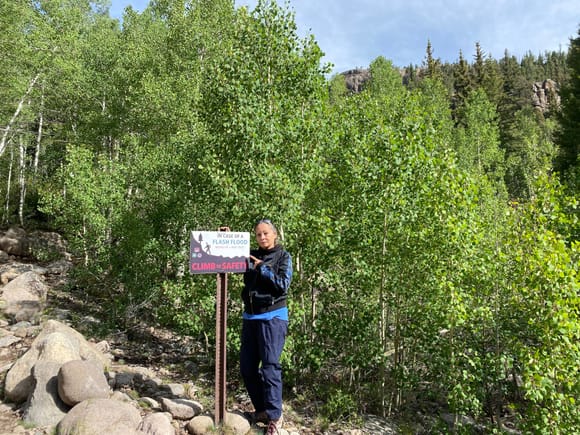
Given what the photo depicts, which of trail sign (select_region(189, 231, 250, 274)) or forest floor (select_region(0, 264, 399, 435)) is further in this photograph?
forest floor (select_region(0, 264, 399, 435))

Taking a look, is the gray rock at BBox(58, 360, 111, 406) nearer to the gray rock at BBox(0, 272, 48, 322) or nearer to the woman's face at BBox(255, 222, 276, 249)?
the woman's face at BBox(255, 222, 276, 249)

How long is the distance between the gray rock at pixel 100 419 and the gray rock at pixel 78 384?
18 centimetres

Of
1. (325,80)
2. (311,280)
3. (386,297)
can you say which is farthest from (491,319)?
(325,80)

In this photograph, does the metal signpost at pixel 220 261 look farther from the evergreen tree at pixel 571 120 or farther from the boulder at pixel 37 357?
the evergreen tree at pixel 571 120

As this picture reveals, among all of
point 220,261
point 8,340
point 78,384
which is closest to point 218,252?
point 220,261

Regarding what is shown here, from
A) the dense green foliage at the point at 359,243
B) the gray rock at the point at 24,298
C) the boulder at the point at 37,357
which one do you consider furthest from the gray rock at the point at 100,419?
the gray rock at the point at 24,298

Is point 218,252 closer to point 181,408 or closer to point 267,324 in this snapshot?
point 267,324

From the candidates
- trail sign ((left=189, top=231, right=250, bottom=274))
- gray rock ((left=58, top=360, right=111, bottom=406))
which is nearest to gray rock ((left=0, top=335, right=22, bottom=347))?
gray rock ((left=58, top=360, right=111, bottom=406))

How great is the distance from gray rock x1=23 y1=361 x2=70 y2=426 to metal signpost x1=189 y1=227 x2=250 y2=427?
1759 mm

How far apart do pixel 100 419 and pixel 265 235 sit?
2.50 metres

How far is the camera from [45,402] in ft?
14.1

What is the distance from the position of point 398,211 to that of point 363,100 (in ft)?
12.0

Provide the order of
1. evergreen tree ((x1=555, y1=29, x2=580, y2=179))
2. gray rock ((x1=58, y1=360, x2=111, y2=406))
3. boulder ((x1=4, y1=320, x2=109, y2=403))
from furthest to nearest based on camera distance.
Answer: evergreen tree ((x1=555, y1=29, x2=580, y2=179)), boulder ((x1=4, y1=320, x2=109, y2=403)), gray rock ((x1=58, y1=360, x2=111, y2=406))

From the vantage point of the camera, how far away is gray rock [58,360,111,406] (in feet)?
14.0
